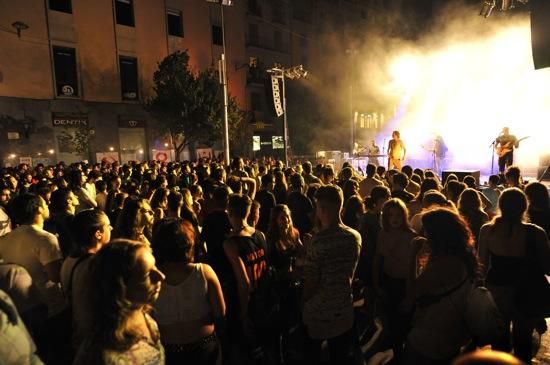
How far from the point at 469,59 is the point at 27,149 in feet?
83.7

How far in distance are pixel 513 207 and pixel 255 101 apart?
3202cm

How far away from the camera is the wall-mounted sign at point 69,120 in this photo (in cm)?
2106

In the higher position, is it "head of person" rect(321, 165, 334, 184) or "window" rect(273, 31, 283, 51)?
"window" rect(273, 31, 283, 51)

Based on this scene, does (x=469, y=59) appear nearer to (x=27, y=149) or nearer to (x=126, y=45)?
(x=126, y=45)

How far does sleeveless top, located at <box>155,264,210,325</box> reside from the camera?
8.29 feet

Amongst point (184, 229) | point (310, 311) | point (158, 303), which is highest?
point (184, 229)

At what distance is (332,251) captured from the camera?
10.1 feet

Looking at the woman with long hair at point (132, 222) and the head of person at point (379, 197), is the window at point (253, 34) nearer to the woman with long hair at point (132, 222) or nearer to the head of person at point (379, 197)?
the head of person at point (379, 197)

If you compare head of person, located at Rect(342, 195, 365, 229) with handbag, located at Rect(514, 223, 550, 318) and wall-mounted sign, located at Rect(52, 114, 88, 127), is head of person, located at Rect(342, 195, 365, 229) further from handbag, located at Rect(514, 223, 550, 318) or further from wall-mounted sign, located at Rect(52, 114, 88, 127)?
wall-mounted sign, located at Rect(52, 114, 88, 127)

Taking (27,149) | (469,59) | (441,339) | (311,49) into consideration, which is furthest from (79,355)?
(311,49)

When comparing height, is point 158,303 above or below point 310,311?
above

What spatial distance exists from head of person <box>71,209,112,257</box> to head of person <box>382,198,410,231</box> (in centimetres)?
273

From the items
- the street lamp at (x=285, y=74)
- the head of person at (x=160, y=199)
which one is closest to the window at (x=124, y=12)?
the street lamp at (x=285, y=74)

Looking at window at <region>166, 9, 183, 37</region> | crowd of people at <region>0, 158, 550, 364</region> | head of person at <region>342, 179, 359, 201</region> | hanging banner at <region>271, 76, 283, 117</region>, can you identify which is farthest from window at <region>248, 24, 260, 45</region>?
crowd of people at <region>0, 158, 550, 364</region>
